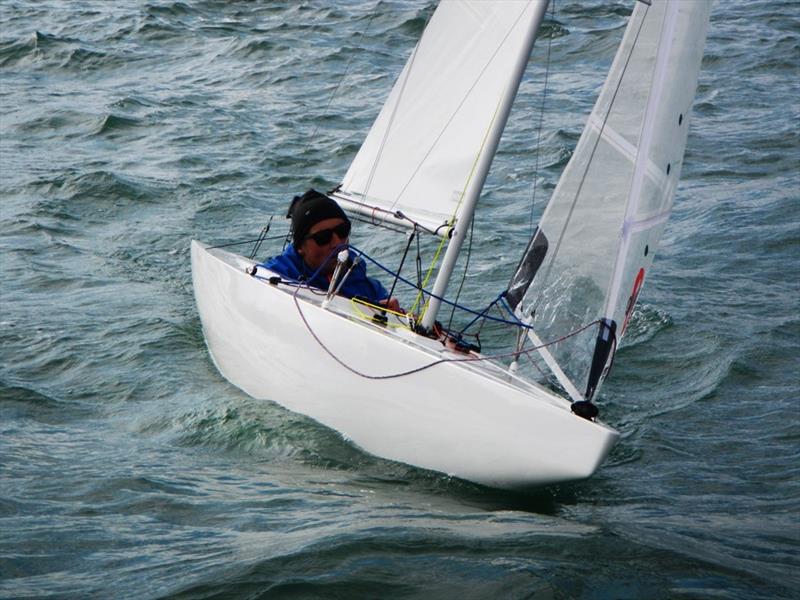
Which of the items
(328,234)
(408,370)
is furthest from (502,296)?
(328,234)

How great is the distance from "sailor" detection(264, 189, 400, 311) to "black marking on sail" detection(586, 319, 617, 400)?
1367mm

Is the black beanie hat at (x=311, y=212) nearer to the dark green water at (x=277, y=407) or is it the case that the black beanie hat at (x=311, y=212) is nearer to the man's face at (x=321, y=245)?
the man's face at (x=321, y=245)

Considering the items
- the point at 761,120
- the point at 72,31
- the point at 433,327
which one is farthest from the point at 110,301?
the point at 72,31

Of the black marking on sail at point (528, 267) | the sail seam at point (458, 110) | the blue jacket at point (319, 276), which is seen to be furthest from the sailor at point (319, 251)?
the black marking on sail at point (528, 267)

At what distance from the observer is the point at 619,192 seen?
5.70 m

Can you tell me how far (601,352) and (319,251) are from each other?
179 centimetres

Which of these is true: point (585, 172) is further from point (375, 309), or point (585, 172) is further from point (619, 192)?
point (375, 309)

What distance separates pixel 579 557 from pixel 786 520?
125 centimetres

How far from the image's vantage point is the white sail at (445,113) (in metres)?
6.32

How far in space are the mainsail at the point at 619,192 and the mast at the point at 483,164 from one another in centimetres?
41

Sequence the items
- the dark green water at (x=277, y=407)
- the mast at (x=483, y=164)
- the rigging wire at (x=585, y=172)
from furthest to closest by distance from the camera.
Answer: the mast at (x=483, y=164)
the rigging wire at (x=585, y=172)
the dark green water at (x=277, y=407)

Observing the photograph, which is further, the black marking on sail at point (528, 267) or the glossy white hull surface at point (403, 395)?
the black marking on sail at point (528, 267)

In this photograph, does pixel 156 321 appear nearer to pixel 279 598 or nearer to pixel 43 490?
pixel 43 490

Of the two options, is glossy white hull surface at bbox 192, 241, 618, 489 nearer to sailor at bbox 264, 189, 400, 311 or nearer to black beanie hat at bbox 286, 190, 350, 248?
sailor at bbox 264, 189, 400, 311
